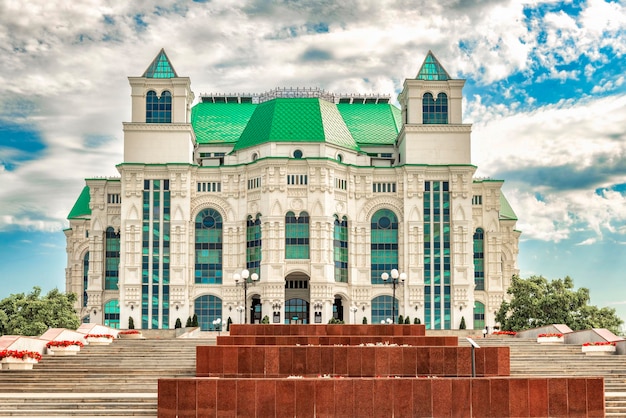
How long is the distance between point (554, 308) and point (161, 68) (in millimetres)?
46147

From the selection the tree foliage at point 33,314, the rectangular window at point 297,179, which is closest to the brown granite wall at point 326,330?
the tree foliage at point 33,314

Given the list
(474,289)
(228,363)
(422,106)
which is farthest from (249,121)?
(228,363)

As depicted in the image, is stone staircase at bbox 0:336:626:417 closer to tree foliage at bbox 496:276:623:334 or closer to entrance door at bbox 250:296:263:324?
tree foliage at bbox 496:276:623:334

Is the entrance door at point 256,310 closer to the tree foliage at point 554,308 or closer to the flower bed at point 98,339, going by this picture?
the tree foliage at point 554,308

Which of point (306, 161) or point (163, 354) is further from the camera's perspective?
point (306, 161)

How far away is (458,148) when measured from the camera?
96062mm

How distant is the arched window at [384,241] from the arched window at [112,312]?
2549 cm

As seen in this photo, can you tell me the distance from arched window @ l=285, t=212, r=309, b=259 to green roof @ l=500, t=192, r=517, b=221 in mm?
24636

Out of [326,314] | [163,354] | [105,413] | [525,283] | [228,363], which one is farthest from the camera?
[326,314]

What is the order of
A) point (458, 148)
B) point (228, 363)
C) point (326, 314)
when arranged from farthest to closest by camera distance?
point (458, 148) < point (326, 314) < point (228, 363)

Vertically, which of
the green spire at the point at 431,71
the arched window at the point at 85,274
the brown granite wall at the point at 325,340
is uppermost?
the green spire at the point at 431,71

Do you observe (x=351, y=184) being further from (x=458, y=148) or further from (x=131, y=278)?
(x=131, y=278)

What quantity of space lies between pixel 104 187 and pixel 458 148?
35.5 meters

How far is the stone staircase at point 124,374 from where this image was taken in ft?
101
